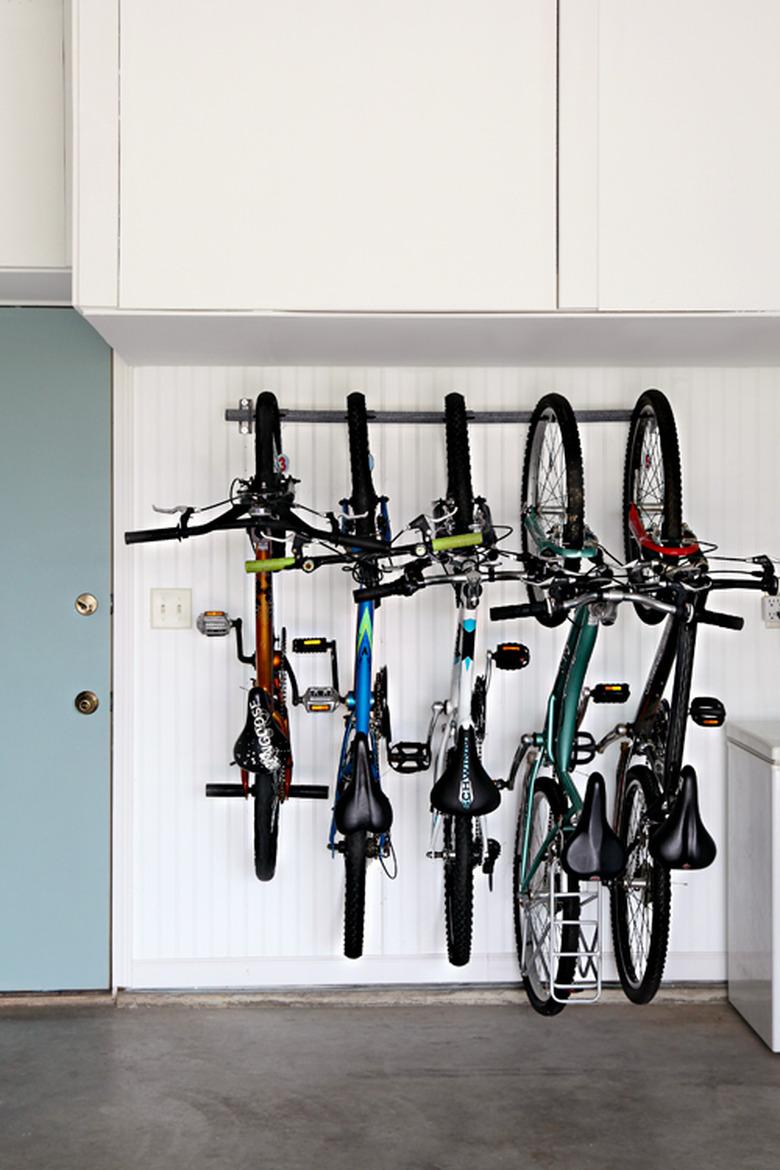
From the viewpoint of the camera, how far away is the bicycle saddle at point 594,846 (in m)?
2.48

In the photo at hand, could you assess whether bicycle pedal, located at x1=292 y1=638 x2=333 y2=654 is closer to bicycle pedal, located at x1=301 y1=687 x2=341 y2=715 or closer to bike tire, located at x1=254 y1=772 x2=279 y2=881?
bicycle pedal, located at x1=301 y1=687 x2=341 y2=715

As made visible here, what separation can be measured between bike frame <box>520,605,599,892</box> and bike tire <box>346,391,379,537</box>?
1.95ft

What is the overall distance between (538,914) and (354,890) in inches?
20.3

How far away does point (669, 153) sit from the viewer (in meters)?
2.43

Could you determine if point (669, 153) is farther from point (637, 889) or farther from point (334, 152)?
point (637, 889)

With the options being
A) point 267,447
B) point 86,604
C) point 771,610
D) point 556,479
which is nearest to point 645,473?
point 556,479

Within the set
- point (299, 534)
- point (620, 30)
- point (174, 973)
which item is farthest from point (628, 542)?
point (174, 973)

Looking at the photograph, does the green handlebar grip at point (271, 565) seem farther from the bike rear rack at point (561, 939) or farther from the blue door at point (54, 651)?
the bike rear rack at point (561, 939)

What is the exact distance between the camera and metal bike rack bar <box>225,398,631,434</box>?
3.04 meters

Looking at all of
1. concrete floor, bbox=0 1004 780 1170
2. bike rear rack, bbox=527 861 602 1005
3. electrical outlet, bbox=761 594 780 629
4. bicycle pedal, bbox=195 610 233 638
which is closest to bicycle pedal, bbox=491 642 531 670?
bike rear rack, bbox=527 861 602 1005

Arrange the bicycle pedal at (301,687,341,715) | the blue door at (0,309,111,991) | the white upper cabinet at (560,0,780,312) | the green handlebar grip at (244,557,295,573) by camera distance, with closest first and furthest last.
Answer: the white upper cabinet at (560,0,780,312)
the green handlebar grip at (244,557,295,573)
the bicycle pedal at (301,687,341,715)
the blue door at (0,309,111,991)

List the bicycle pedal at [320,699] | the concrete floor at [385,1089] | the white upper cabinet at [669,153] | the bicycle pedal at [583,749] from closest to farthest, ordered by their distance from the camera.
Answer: the concrete floor at [385,1089]
the white upper cabinet at [669,153]
the bicycle pedal at [583,749]
the bicycle pedal at [320,699]

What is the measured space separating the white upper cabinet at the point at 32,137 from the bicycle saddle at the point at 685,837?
199cm

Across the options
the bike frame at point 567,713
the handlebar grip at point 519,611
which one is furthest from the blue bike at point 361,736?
the bike frame at point 567,713
